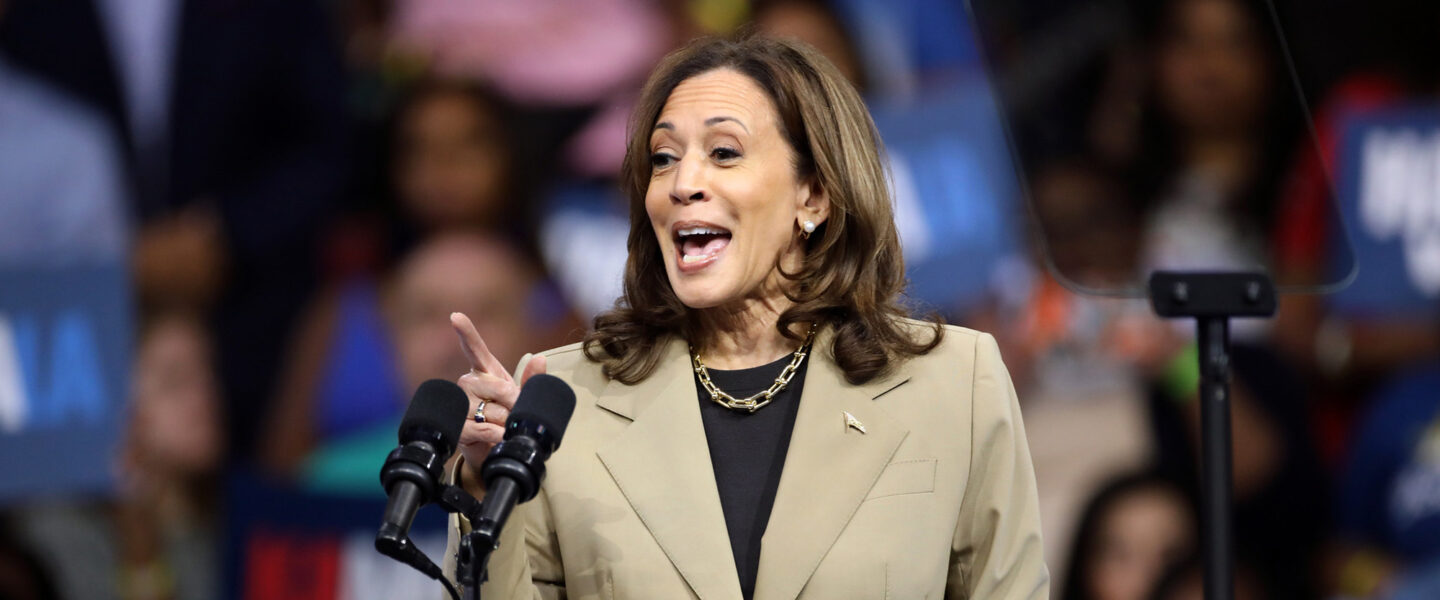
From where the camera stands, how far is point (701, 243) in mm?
2154

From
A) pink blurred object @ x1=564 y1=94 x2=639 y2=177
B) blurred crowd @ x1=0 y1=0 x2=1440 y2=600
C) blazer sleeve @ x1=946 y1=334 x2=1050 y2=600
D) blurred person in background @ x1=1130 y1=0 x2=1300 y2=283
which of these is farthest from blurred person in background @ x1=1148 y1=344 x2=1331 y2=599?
blazer sleeve @ x1=946 y1=334 x2=1050 y2=600

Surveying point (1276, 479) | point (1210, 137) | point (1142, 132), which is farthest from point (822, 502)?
point (1276, 479)

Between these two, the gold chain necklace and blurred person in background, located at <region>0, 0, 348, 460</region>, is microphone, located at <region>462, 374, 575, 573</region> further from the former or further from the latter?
blurred person in background, located at <region>0, 0, 348, 460</region>

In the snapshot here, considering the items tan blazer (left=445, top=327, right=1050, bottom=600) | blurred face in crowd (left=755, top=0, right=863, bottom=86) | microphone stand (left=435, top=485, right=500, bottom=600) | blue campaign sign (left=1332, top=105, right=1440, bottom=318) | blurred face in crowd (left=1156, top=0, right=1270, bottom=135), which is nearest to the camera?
microphone stand (left=435, top=485, right=500, bottom=600)

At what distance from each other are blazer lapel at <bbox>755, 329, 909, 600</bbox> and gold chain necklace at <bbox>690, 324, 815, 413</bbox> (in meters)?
0.04

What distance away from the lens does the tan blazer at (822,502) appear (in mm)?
1939

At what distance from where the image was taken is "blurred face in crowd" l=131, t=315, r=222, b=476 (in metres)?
4.21

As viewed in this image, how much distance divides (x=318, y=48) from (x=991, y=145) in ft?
7.19

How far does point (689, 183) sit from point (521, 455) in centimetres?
63

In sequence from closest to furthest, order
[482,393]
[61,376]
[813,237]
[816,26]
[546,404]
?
[546,404] < [482,393] < [813,237] < [61,376] < [816,26]

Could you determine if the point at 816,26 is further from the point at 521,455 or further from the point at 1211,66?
the point at 521,455

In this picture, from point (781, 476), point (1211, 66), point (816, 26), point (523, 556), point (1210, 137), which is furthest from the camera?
point (816, 26)

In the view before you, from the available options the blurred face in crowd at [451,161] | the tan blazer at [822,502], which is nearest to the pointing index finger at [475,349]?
the tan blazer at [822,502]

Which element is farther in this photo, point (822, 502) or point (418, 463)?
point (822, 502)
